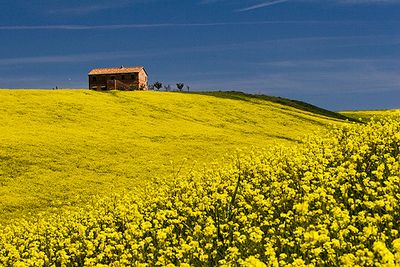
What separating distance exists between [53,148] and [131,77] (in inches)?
2821

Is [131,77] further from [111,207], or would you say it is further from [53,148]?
[111,207]

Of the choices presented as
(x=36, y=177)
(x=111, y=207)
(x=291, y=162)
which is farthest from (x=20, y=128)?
(x=291, y=162)

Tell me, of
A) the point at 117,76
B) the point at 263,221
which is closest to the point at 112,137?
the point at 263,221

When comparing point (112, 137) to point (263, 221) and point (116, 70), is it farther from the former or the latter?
point (116, 70)

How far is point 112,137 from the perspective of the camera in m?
36.3

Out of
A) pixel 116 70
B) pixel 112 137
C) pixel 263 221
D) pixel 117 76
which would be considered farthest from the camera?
pixel 116 70

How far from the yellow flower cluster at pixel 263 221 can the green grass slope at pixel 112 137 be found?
15.1 ft

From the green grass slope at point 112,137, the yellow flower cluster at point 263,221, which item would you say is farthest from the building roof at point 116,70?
the yellow flower cluster at point 263,221

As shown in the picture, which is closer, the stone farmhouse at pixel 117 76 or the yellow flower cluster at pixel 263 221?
the yellow flower cluster at pixel 263 221

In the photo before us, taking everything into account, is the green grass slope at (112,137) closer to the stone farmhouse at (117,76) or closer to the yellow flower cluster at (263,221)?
the yellow flower cluster at (263,221)

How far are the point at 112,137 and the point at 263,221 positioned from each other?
26.7m

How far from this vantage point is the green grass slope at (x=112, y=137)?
87.0ft

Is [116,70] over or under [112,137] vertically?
over

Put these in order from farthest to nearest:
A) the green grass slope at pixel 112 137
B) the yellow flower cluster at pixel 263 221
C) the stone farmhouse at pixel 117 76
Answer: the stone farmhouse at pixel 117 76 → the green grass slope at pixel 112 137 → the yellow flower cluster at pixel 263 221
